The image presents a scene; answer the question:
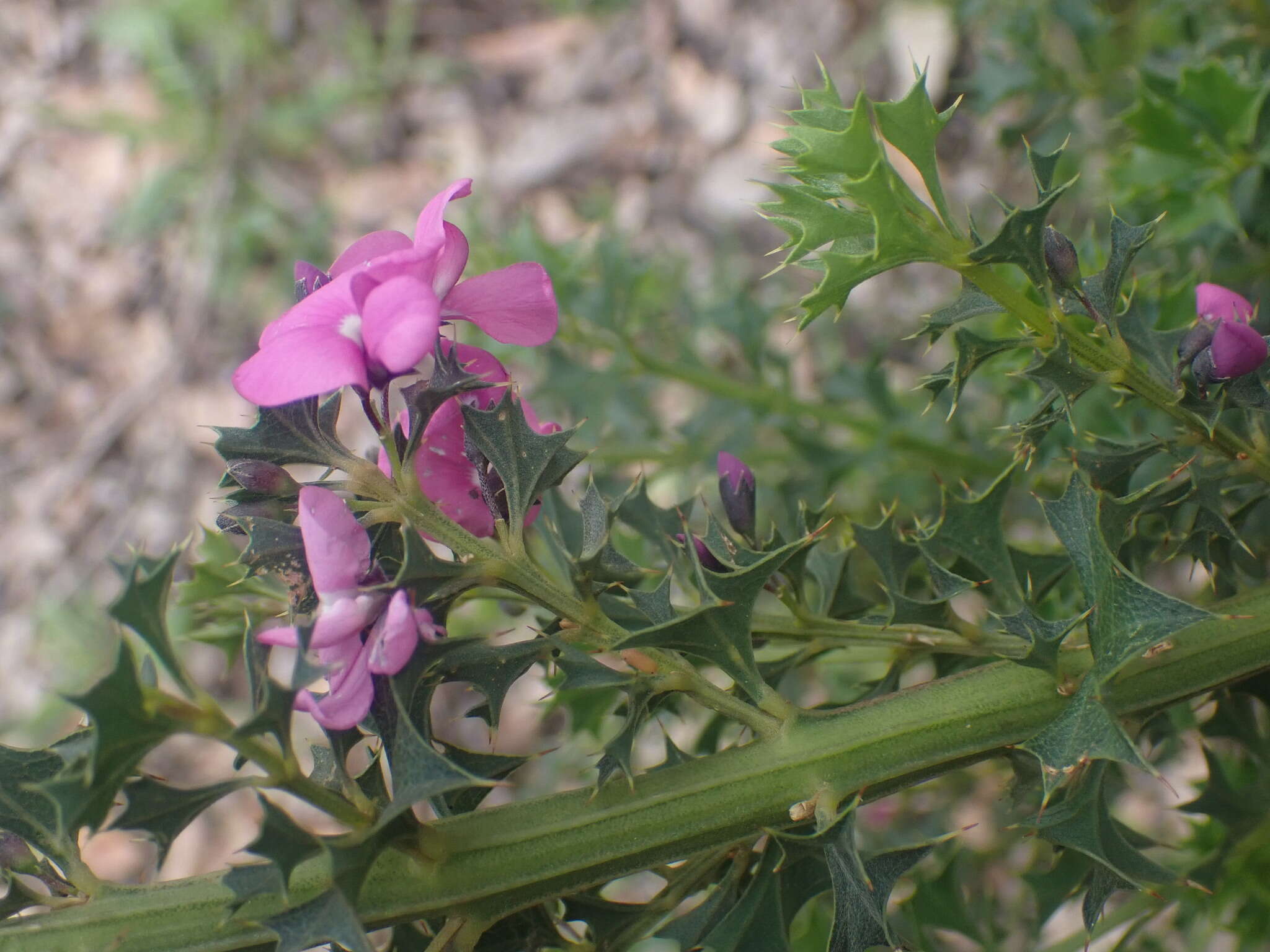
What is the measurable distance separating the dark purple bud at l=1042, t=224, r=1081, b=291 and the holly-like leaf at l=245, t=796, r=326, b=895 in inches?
27.5

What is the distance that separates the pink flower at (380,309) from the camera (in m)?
0.74

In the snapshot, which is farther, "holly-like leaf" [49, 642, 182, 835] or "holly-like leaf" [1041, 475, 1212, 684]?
"holly-like leaf" [1041, 475, 1212, 684]

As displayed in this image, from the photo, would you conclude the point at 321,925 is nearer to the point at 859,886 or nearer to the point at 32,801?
the point at 32,801

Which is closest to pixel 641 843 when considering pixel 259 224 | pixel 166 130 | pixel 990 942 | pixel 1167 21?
pixel 990 942

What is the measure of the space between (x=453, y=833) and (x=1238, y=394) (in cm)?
74

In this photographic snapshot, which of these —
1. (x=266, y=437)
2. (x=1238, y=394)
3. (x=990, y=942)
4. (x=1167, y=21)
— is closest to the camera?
(x=266, y=437)

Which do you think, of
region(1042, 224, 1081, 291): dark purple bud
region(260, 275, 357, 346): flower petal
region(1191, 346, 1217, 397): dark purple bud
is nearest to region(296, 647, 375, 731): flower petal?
region(260, 275, 357, 346): flower petal

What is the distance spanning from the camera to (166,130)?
390cm

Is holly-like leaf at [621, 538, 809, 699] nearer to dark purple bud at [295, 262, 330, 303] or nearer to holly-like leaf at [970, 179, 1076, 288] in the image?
holly-like leaf at [970, 179, 1076, 288]

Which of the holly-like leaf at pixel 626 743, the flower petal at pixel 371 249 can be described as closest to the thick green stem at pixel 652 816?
the holly-like leaf at pixel 626 743

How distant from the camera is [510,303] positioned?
0.88m

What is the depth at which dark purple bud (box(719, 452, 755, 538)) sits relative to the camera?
104cm

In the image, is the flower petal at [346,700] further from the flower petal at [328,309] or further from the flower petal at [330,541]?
the flower petal at [328,309]

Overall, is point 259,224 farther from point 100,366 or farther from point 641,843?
point 641,843
